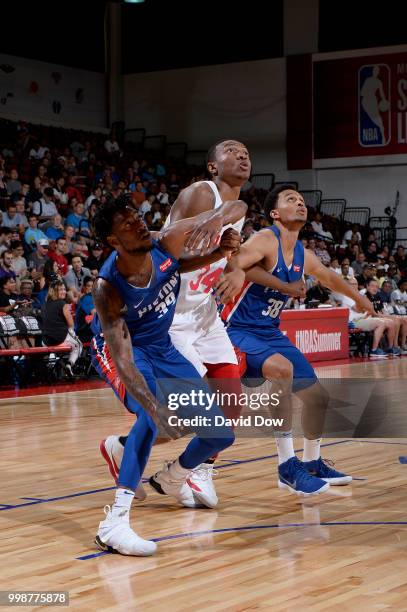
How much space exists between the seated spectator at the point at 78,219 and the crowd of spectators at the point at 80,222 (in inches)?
0.7

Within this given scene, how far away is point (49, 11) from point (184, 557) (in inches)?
819

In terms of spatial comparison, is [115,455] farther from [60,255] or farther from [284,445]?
[60,255]

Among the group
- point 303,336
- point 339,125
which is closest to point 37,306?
point 303,336

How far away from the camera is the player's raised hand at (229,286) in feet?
15.1

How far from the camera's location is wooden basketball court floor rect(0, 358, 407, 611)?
3.57 m

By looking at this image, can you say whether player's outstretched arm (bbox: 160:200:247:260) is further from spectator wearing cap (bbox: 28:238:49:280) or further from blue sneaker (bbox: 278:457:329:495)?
Answer: spectator wearing cap (bbox: 28:238:49:280)

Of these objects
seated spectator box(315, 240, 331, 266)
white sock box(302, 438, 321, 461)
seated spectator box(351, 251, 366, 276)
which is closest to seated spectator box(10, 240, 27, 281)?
seated spectator box(315, 240, 331, 266)

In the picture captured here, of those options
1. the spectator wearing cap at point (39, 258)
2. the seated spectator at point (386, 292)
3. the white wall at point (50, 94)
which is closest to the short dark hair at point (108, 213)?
the spectator wearing cap at point (39, 258)

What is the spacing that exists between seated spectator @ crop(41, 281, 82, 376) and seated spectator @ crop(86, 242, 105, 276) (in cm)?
171

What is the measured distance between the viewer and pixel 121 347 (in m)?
4.11

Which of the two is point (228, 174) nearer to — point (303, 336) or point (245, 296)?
point (245, 296)

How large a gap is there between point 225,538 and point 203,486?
0.71m

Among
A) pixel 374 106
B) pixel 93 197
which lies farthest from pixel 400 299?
pixel 374 106

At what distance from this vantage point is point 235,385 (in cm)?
529
